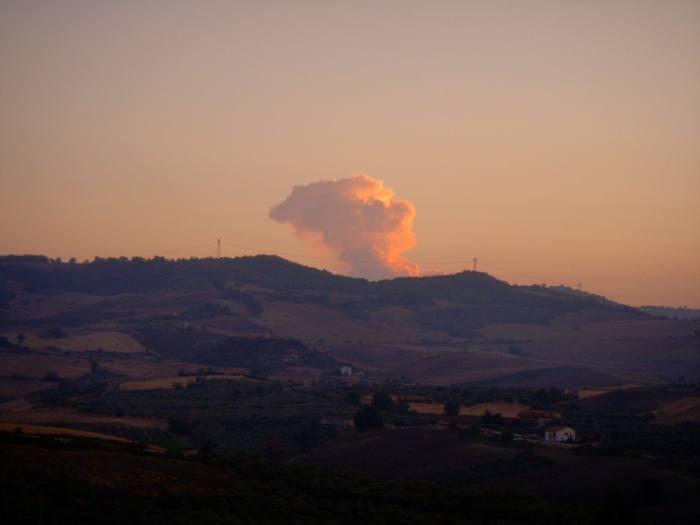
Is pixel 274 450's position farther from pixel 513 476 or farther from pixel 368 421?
pixel 513 476

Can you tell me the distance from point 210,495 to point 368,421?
29.4 metres

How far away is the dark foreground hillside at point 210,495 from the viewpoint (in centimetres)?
1992

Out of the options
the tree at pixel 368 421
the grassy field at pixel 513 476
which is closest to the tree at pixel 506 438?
the grassy field at pixel 513 476

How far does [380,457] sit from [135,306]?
130 meters

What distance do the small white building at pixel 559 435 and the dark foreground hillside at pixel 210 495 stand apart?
17.5 m

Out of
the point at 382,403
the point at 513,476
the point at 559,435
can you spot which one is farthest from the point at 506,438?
the point at 382,403

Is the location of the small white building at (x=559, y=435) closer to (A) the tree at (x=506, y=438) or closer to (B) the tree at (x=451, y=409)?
(A) the tree at (x=506, y=438)

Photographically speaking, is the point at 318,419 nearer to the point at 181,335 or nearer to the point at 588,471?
the point at 588,471

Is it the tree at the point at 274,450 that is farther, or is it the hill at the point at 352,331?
the hill at the point at 352,331

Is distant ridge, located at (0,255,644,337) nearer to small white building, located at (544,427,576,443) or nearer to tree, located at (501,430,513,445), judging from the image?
small white building, located at (544,427,576,443)

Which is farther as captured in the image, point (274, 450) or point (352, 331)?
point (352, 331)

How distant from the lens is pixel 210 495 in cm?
2278

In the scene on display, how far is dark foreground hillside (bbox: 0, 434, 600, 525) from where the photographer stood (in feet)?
65.4

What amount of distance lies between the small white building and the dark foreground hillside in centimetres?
1746
